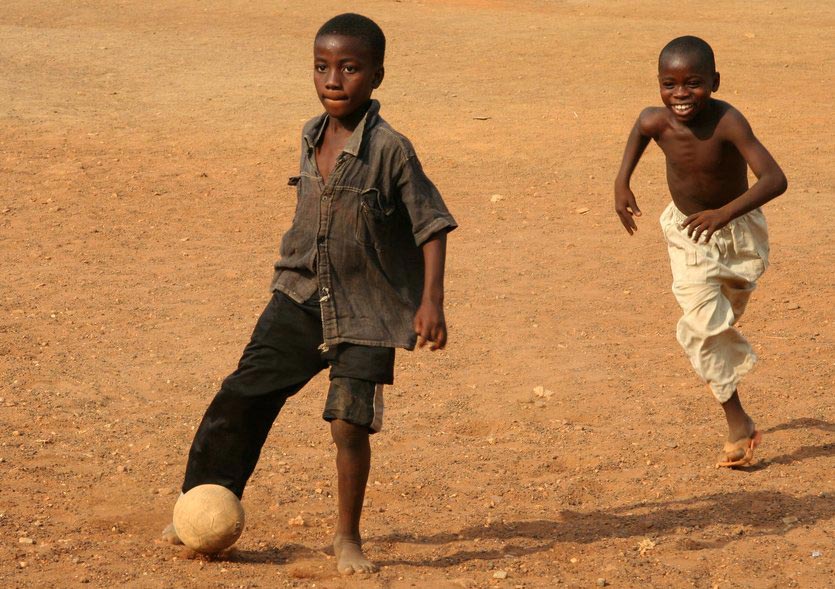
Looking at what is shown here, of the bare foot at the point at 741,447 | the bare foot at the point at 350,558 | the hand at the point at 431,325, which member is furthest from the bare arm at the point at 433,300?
the bare foot at the point at 741,447

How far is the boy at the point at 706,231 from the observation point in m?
4.86

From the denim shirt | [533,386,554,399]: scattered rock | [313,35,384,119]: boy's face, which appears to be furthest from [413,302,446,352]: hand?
[533,386,554,399]: scattered rock

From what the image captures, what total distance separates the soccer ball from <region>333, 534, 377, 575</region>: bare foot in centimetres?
32

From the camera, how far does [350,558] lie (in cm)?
387

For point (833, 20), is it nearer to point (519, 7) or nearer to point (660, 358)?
point (519, 7)

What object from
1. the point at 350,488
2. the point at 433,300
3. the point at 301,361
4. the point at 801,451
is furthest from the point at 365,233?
the point at 801,451

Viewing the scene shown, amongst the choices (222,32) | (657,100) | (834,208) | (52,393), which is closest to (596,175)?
(834,208)

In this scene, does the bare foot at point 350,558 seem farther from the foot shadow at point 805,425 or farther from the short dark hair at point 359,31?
the foot shadow at point 805,425

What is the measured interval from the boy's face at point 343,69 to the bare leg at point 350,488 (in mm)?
983

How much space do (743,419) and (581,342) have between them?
1.63 metres

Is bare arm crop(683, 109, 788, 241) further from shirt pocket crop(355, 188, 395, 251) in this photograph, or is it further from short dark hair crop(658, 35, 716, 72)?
shirt pocket crop(355, 188, 395, 251)

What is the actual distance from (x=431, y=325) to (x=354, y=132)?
25.4 inches

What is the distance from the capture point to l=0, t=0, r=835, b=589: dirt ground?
4.21m

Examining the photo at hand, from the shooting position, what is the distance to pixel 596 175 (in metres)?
10.0
